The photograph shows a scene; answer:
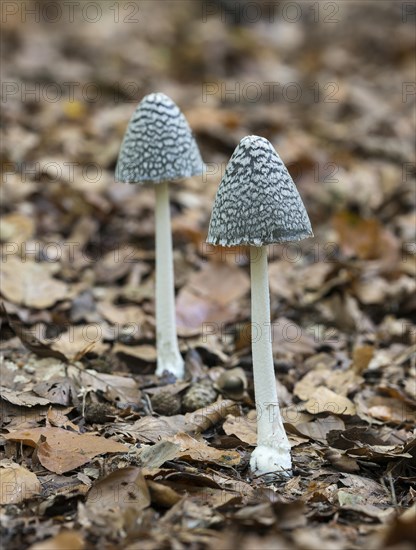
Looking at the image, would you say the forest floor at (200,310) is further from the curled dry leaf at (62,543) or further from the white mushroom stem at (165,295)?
the white mushroom stem at (165,295)

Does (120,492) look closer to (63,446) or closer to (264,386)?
(63,446)

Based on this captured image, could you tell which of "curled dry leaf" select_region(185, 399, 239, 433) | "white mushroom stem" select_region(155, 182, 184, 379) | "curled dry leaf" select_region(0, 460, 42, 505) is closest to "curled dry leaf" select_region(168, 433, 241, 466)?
"curled dry leaf" select_region(185, 399, 239, 433)

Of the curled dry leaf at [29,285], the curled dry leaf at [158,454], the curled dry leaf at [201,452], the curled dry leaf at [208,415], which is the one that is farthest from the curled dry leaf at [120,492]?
the curled dry leaf at [29,285]

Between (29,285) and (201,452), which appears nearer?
(201,452)

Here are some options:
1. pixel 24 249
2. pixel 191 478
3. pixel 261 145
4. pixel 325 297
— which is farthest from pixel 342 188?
pixel 191 478

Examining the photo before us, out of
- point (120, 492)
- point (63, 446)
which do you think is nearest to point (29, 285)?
point (63, 446)
